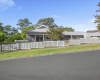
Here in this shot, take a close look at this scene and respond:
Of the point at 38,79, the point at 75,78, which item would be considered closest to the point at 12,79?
the point at 38,79

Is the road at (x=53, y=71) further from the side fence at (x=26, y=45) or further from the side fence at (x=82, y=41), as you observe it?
the side fence at (x=82, y=41)

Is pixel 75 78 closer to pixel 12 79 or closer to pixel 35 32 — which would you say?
pixel 12 79

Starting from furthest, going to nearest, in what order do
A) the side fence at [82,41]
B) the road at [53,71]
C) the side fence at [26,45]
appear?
the side fence at [82,41]
the side fence at [26,45]
the road at [53,71]

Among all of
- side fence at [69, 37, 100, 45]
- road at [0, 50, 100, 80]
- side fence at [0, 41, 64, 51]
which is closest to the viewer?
road at [0, 50, 100, 80]

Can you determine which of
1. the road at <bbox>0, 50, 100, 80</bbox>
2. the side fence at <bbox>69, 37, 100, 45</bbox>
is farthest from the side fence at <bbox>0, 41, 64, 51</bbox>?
the road at <bbox>0, 50, 100, 80</bbox>

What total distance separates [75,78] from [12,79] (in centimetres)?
255

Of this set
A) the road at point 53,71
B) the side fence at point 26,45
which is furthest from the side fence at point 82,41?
the road at point 53,71

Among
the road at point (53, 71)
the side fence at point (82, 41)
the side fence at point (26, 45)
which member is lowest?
the road at point (53, 71)

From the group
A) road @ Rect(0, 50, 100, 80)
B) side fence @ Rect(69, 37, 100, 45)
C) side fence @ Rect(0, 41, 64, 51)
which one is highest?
side fence @ Rect(69, 37, 100, 45)

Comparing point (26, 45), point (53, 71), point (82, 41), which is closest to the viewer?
point (53, 71)

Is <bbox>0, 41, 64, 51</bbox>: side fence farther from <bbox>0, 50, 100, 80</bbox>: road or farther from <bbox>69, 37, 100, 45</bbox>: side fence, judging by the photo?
<bbox>0, 50, 100, 80</bbox>: road

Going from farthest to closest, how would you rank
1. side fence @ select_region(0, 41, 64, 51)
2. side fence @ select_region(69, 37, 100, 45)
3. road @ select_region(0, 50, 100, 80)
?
side fence @ select_region(69, 37, 100, 45), side fence @ select_region(0, 41, 64, 51), road @ select_region(0, 50, 100, 80)

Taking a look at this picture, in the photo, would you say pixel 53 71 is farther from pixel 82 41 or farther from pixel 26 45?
pixel 82 41

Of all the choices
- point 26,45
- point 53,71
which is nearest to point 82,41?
point 26,45
